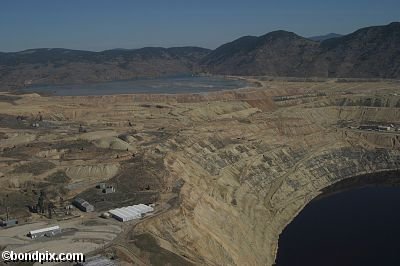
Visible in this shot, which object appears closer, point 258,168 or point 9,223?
point 9,223

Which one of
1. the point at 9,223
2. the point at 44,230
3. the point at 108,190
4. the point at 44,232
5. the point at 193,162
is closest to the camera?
the point at 44,232

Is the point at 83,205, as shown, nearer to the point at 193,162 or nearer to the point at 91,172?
the point at 91,172

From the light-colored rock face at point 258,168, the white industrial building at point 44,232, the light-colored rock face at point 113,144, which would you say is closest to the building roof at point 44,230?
the white industrial building at point 44,232

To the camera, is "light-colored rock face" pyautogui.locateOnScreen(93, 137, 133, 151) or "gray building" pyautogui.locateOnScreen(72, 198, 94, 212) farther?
"light-colored rock face" pyautogui.locateOnScreen(93, 137, 133, 151)

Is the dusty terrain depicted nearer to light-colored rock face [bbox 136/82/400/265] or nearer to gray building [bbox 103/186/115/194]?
→ light-colored rock face [bbox 136/82/400/265]

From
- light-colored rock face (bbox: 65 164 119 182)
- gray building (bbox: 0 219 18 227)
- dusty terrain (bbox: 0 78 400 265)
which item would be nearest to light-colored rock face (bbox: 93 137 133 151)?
dusty terrain (bbox: 0 78 400 265)

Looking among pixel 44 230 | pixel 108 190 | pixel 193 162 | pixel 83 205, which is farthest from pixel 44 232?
pixel 193 162

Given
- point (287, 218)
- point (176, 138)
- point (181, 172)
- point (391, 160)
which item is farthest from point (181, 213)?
point (391, 160)
